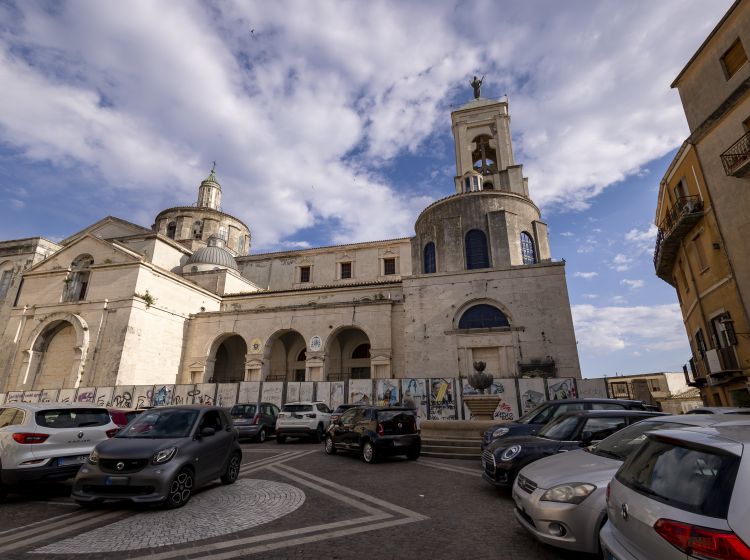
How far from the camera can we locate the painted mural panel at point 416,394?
18.4 meters

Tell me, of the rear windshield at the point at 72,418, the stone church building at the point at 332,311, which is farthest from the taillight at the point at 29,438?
the stone church building at the point at 332,311

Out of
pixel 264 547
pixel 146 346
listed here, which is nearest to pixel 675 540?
pixel 264 547

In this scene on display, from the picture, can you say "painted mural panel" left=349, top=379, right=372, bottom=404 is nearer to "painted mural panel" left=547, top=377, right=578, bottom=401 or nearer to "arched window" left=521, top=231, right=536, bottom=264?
"painted mural panel" left=547, top=377, right=578, bottom=401

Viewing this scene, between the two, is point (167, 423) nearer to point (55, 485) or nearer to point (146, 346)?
point (55, 485)

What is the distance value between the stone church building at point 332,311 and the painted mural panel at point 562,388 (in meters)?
1.91

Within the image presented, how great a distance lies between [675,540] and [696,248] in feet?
61.6

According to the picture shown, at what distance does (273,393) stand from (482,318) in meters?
12.1

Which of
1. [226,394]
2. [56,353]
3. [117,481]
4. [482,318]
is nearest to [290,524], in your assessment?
[117,481]

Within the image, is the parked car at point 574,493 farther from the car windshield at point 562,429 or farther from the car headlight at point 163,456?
the car headlight at point 163,456

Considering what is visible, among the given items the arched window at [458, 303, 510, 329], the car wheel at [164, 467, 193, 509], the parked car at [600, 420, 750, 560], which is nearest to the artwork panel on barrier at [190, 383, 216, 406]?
the arched window at [458, 303, 510, 329]

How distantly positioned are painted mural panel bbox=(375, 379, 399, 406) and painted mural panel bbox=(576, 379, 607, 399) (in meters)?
8.24

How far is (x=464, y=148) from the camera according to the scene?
29.6 m

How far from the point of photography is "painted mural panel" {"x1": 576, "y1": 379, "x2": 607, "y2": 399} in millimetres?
16922

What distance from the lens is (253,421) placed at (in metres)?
14.6
